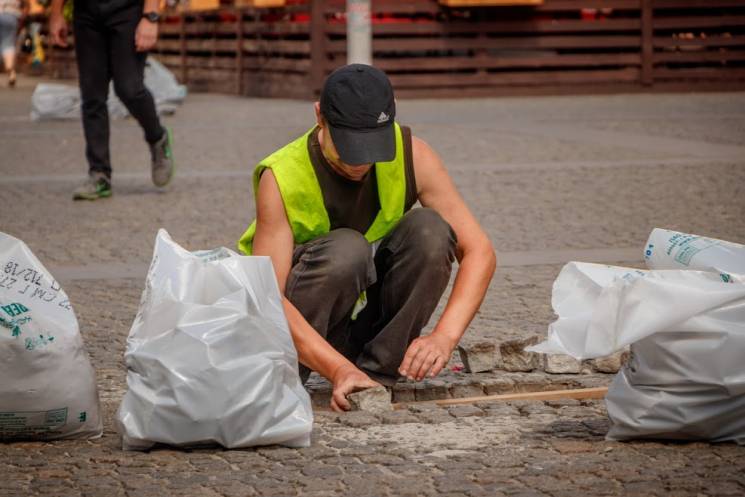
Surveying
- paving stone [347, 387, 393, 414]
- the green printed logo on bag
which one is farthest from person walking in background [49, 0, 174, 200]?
the green printed logo on bag

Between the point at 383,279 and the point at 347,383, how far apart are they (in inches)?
17.7

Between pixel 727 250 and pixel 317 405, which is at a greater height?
pixel 727 250

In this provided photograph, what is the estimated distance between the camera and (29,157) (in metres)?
11.4

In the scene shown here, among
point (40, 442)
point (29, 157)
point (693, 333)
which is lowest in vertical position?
point (29, 157)

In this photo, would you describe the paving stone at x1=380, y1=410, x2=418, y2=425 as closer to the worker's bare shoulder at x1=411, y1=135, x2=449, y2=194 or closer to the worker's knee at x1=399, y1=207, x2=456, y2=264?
the worker's knee at x1=399, y1=207, x2=456, y2=264

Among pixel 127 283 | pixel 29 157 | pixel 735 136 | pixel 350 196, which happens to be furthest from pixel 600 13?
pixel 350 196

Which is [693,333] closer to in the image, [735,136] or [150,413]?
[150,413]

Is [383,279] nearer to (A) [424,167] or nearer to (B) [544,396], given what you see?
(A) [424,167]

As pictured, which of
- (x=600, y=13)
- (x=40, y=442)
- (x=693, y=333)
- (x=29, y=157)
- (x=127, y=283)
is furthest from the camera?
(x=600, y=13)

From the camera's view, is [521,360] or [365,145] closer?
[365,145]

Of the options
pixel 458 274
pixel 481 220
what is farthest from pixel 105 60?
pixel 458 274

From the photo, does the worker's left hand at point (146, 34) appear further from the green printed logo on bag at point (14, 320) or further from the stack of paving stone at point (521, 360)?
the green printed logo on bag at point (14, 320)

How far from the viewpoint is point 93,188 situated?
8836 mm

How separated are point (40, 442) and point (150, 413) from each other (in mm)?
415
